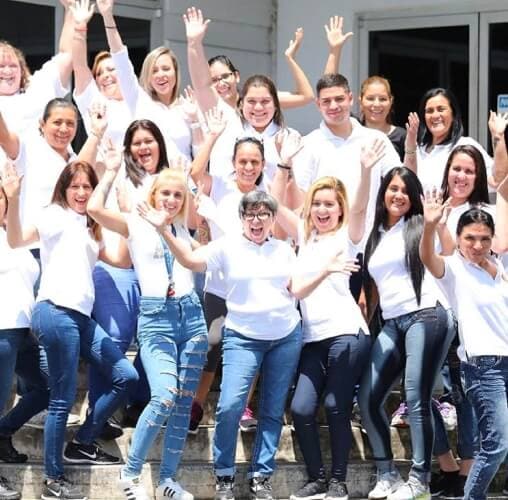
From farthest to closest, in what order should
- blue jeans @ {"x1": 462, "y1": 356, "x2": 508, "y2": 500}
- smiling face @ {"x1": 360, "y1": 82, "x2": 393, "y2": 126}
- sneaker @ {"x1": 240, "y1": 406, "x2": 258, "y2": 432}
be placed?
smiling face @ {"x1": 360, "y1": 82, "x2": 393, "y2": 126} < sneaker @ {"x1": 240, "y1": 406, "x2": 258, "y2": 432} < blue jeans @ {"x1": 462, "y1": 356, "x2": 508, "y2": 500}

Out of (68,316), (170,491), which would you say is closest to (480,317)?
(170,491)

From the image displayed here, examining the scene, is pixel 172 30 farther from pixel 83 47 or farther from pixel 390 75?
pixel 83 47

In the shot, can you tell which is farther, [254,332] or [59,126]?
[59,126]

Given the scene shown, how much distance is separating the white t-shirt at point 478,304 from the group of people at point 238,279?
0.04ft

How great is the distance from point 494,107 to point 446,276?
3.89m

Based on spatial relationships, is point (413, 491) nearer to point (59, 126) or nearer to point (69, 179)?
point (69, 179)

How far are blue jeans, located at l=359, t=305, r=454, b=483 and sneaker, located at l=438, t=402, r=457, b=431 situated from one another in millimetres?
635

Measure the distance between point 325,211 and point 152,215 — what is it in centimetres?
101

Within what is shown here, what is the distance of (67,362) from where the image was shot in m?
7.56

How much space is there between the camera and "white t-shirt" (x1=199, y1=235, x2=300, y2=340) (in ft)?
25.1

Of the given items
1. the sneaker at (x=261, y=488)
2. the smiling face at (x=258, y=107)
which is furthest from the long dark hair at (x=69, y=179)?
the sneaker at (x=261, y=488)

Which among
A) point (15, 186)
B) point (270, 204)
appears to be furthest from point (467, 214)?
point (15, 186)

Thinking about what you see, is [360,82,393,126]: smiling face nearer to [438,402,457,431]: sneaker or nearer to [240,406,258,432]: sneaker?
[438,402,457,431]: sneaker

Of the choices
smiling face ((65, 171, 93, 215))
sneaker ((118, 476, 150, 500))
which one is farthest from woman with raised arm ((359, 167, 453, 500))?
smiling face ((65, 171, 93, 215))
